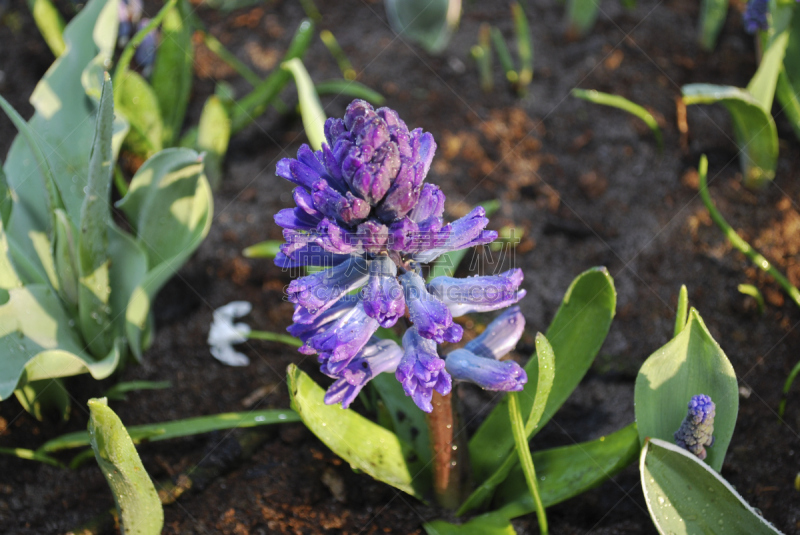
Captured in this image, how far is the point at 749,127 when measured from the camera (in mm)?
3207

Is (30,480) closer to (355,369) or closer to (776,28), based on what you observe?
(355,369)

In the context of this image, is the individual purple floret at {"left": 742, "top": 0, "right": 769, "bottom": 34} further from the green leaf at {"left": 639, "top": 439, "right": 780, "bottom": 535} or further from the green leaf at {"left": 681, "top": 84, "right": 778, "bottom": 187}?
the green leaf at {"left": 639, "top": 439, "right": 780, "bottom": 535}

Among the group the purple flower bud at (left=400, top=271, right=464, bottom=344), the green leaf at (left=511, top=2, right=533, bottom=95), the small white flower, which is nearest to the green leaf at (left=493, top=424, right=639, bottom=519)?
the purple flower bud at (left=400, top=271, right=464, bottom=344)

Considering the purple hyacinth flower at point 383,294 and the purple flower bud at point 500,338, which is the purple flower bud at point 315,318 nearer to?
the purple hyacinth flower at point 383,294

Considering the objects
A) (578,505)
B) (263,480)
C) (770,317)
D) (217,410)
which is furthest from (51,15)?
(770,317)

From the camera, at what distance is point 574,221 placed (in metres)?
3.50

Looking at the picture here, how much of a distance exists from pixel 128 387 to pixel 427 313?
1690 millimetres

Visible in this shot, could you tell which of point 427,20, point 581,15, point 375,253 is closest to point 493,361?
point 375,253

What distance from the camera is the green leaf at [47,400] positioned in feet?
8.06

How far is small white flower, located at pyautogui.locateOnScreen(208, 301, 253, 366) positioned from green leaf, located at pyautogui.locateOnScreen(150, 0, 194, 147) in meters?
1.19

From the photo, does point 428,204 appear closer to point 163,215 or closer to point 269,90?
point 163,215

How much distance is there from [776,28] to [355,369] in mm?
2694

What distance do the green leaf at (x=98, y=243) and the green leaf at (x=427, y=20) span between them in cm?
264

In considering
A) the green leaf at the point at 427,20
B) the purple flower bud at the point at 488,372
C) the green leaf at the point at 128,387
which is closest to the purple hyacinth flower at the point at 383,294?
the purple flower bud at the point at 488,372
